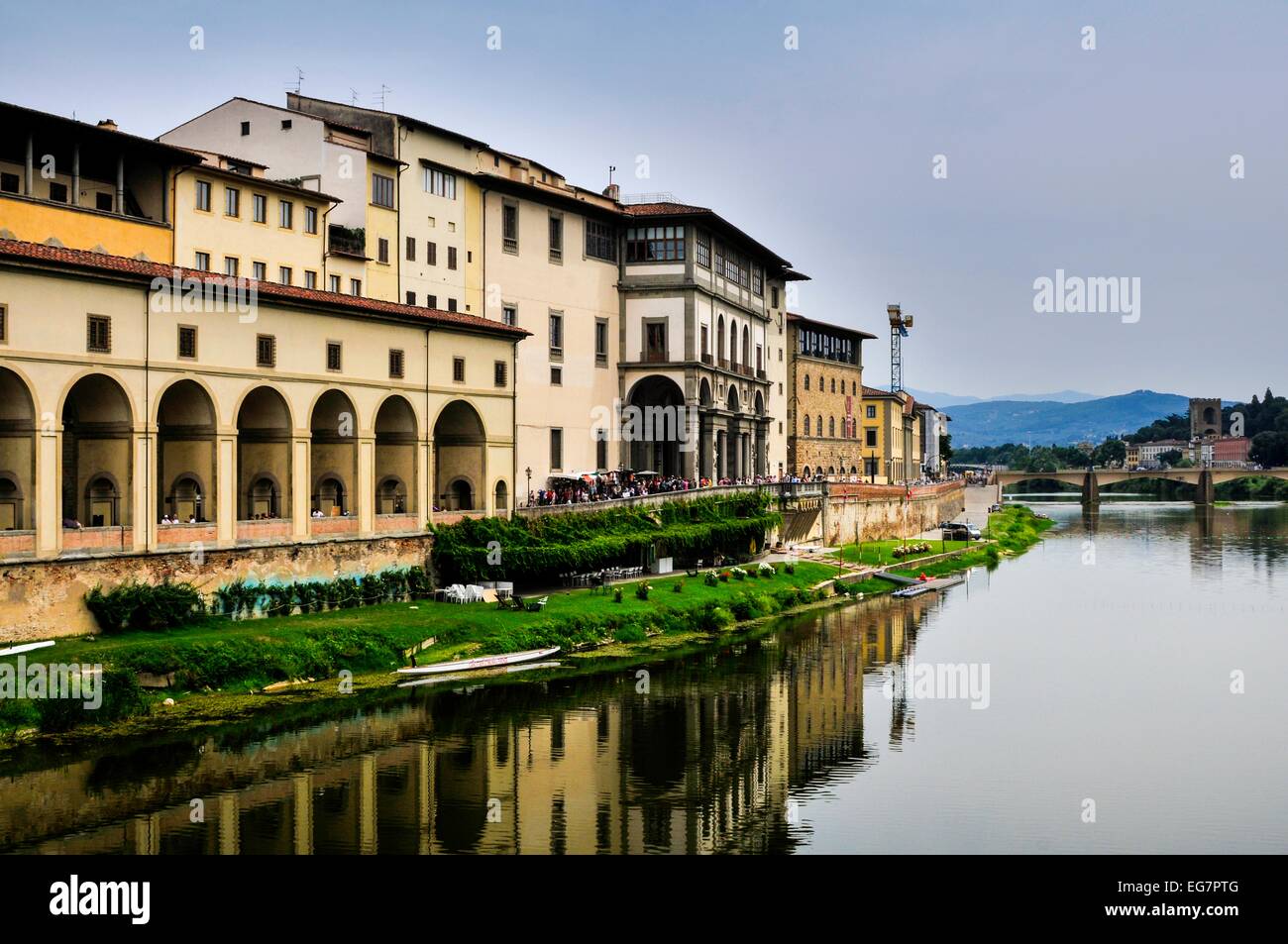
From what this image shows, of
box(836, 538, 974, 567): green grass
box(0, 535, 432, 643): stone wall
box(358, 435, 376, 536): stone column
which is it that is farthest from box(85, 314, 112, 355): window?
box(836, 538, 974, 567): green grass

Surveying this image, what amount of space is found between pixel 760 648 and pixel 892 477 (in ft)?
293

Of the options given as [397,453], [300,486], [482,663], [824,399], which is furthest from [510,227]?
[824,399]

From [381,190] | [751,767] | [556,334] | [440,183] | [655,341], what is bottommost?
[751,767]

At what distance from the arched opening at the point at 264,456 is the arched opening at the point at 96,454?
5926 millimetres

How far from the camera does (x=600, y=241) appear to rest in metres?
72.6

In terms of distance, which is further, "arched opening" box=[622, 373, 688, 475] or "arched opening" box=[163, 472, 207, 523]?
"arched opening" box=[622, 373, 688, 475]

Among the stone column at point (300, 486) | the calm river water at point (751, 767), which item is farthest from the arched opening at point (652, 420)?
the stone column at point (300, 486)

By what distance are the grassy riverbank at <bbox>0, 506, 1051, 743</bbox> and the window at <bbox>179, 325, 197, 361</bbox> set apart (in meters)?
8.63

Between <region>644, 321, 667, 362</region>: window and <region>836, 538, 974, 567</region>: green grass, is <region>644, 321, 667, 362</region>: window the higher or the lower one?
the higher one

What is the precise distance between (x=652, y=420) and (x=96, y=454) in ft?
131

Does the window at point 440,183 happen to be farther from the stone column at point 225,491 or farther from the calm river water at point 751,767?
the calm river water at point 751,767

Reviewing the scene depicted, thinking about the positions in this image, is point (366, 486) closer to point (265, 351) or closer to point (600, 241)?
point (265, 351)

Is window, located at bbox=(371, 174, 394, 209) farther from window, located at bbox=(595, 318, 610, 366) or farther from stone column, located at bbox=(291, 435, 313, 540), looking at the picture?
window, located at bbox=(595, 318, 610, 366)

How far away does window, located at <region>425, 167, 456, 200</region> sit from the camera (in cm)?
5988
